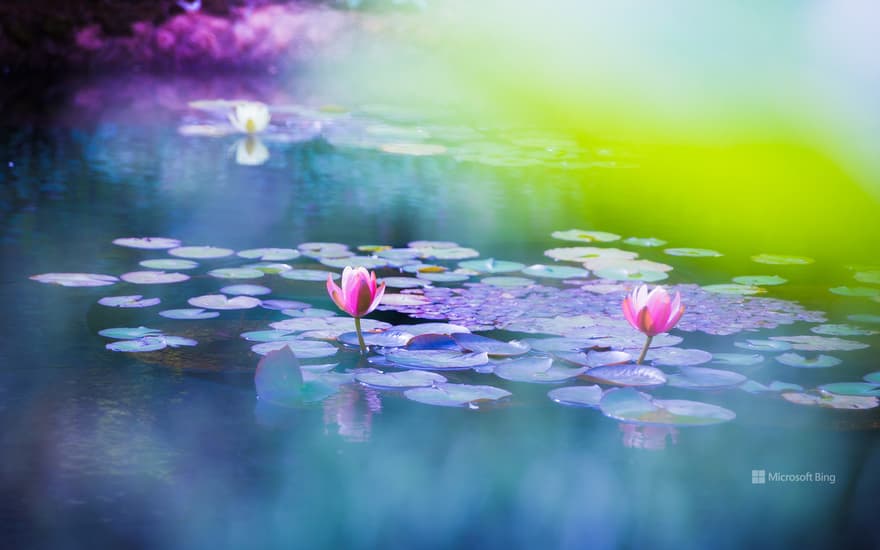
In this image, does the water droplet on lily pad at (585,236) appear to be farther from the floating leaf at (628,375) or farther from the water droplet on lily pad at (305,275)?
the floating leaf at (628,375)

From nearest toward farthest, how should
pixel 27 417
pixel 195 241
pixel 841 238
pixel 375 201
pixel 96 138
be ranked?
pixel 27 417 < pixel 195 241 < pixel 841 238 < pixel 375 201 < pixel 96 138

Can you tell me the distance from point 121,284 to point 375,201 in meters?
1.50

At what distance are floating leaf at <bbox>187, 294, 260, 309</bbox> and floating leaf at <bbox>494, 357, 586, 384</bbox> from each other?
2.22 ft

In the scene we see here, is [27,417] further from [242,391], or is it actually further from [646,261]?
[646,261]

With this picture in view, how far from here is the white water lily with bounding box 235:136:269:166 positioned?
5066mm

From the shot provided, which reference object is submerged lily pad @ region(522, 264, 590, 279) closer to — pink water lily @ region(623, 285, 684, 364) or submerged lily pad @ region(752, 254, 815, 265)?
submerged lily pad @ region(752, 254, 815, 265)

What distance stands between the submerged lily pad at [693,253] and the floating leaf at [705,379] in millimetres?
1173

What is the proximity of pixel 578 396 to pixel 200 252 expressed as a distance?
1.41 meters

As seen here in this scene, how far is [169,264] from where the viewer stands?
2.96 metres

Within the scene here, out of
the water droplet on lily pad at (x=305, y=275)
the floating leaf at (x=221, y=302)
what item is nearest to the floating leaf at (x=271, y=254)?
the water droplet on lily pad at (x=305, y=275)

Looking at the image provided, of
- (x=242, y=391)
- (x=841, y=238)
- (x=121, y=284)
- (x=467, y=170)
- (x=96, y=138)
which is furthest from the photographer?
(x=96, y=138)

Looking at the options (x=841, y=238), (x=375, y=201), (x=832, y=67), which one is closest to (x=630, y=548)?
(x=841, y=238)

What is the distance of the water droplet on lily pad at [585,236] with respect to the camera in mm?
3492

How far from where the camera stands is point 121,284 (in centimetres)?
278
